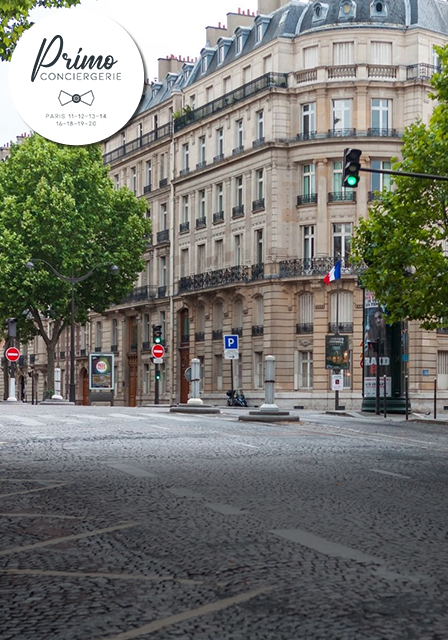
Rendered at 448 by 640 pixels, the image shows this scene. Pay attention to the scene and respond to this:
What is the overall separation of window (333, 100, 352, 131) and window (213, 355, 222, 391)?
47.6 ft

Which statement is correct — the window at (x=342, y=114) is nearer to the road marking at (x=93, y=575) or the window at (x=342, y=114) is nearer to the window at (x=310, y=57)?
the window at (x=310, y=57)

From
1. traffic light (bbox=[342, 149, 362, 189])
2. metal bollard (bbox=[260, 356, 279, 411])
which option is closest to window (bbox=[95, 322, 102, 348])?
metal bollard (bbox=[260, 356, 279, 411])

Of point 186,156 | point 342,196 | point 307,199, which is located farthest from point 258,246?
point 186,156

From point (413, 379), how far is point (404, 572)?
52.0m

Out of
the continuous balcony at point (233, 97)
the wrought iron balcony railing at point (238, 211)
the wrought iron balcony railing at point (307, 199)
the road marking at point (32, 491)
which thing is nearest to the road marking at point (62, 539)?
the road marking at point (32, 491)

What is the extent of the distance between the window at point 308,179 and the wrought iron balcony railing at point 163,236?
1446 cm

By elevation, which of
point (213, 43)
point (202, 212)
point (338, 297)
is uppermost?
point (213, 43)

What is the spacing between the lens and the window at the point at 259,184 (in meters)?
63.2

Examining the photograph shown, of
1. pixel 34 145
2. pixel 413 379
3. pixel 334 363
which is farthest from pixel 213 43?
pixel 334 363

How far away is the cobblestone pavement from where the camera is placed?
17.2ft

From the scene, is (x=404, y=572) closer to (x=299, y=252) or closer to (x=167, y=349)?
(x=299, y=252)

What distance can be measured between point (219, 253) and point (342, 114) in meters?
11.5

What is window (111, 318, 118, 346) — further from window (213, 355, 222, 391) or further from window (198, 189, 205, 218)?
window (213, 355, 222, 391)

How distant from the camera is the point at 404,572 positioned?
649cm
